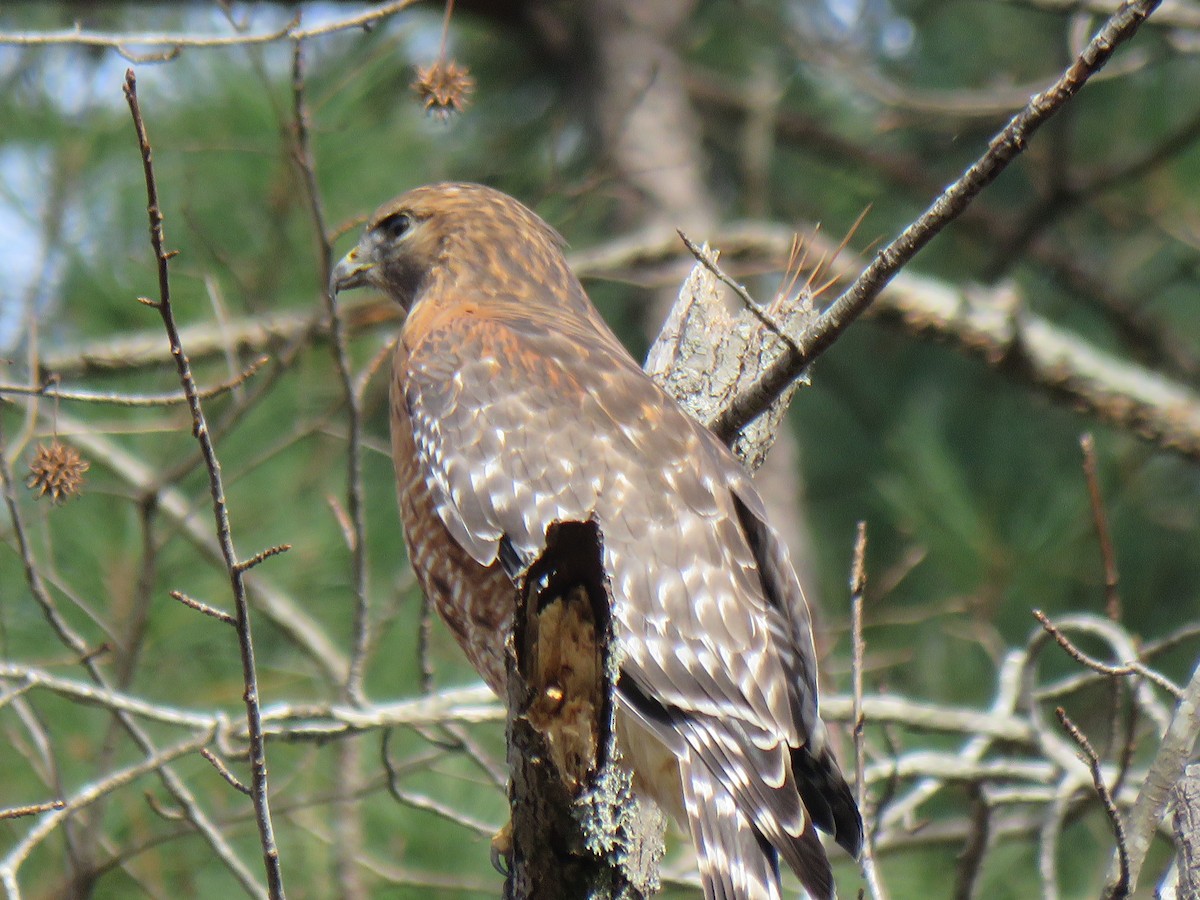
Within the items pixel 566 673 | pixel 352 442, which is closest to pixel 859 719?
pixel 566 673

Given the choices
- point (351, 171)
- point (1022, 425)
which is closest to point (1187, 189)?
point (1022, 425)

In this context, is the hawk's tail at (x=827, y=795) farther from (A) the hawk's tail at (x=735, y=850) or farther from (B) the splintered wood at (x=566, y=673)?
(B) the splintered wood at (x=566, y=673)

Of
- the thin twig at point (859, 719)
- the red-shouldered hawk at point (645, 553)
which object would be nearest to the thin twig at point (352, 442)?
the red-shouldered hawk at point (645, 553)

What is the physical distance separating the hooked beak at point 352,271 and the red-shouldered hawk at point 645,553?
1.48 ft

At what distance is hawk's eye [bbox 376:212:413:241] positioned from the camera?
14.7ft

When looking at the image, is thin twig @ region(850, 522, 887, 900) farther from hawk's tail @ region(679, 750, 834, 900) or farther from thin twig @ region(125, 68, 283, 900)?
thin twig @ region(125, 68, 283, 900)

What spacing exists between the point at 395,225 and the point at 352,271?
19 centimetres

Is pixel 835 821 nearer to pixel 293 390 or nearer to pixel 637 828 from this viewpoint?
pixel 637 828

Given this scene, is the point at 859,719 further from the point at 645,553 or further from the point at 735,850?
the point at 645,553

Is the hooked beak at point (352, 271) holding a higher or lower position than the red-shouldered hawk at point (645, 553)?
higher

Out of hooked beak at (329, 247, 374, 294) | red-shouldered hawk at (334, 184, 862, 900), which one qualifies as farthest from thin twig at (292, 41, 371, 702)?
hooked beak at (329, 247, 374, 294)

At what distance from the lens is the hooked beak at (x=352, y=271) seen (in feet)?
14.4

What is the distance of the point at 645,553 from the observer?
332 centimetres

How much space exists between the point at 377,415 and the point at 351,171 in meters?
1.99
